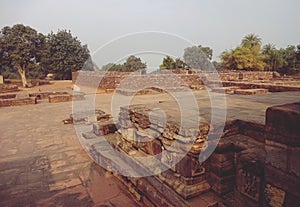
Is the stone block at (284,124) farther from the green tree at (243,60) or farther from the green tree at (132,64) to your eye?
the green tree at (132,64)

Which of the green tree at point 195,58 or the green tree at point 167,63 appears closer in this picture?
the green tree at point 167,63

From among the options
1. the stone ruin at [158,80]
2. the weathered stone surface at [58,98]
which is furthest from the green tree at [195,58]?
the weathered stone surface at [58,98]

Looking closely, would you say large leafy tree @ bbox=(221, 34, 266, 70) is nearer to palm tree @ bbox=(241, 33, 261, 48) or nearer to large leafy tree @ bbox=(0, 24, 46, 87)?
palm tree @ bbox=(241, 33, 261, 48)

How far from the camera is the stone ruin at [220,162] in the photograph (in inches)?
50.3

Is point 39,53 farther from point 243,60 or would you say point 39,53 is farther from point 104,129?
point 243,60

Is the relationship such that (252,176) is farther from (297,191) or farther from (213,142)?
(213,142)

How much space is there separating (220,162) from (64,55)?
24900 millimetres

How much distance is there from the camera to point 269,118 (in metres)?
1.35

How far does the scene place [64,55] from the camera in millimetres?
24047

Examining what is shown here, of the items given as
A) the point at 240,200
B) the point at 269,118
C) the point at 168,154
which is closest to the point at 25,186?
the point at 168,154

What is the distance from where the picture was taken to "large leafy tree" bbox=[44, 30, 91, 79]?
23.7 metres

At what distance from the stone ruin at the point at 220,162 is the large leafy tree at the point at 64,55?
23059 mm

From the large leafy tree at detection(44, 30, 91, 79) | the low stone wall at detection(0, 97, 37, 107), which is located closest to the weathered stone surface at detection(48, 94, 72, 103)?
the low stone wall at detection(0, 97, 37, 107)

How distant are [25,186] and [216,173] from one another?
2.15 meters
